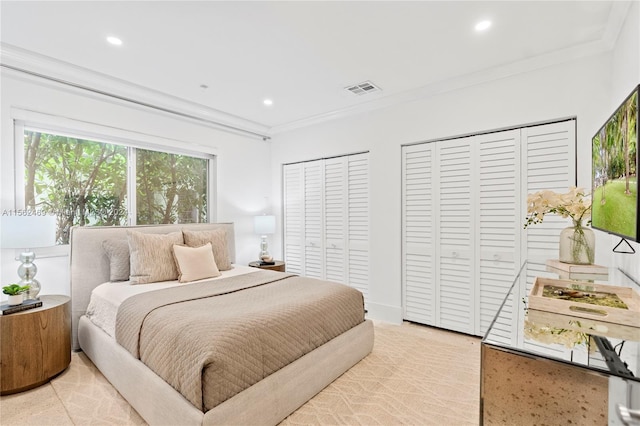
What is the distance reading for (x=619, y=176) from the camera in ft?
4.34

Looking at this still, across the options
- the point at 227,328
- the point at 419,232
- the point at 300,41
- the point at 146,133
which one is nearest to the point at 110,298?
the point at 227,328

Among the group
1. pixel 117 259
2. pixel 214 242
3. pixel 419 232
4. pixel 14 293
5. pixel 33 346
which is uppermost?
pixel 419 232

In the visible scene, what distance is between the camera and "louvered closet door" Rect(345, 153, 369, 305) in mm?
3779

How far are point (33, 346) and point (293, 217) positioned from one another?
119 inches

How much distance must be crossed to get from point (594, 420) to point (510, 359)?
0.64 feet

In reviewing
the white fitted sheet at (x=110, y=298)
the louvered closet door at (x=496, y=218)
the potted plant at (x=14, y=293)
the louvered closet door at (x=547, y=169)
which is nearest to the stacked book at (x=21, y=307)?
the potted plant at (x=14, y=293)

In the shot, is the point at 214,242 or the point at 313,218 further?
the point at 313,218

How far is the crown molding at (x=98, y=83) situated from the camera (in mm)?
2479

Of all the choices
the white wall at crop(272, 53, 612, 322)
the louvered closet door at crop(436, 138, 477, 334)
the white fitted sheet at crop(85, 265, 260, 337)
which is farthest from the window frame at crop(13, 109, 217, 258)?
the louvered closet door at crop(436, 138, 477, 334)

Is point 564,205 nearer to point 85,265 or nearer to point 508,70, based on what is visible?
point 508,70

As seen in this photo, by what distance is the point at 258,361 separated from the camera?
1.67m

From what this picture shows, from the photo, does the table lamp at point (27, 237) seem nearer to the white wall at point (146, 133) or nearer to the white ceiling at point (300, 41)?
the white wall at point (146, 133)

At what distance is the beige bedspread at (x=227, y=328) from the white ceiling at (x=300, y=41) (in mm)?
1929

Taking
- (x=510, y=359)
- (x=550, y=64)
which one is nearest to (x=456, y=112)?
(x=550, y=64)
